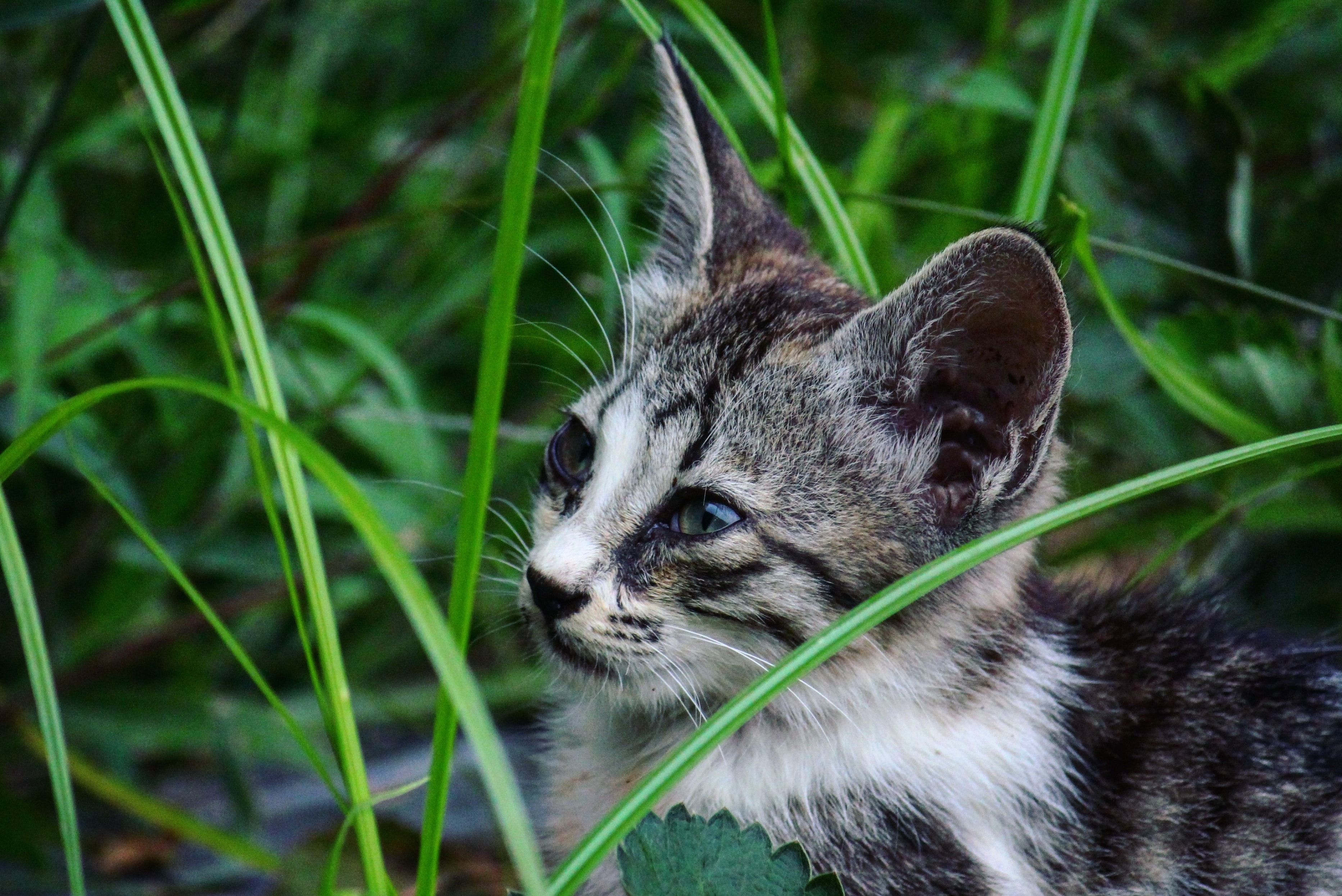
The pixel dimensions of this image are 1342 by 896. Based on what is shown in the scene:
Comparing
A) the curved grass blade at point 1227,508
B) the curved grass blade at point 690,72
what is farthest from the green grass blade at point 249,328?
the curved grass blade at point 1227,508

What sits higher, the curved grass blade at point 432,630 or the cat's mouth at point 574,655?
the cat's mouth at point 574,655

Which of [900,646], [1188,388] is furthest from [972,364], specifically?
[1188,388]

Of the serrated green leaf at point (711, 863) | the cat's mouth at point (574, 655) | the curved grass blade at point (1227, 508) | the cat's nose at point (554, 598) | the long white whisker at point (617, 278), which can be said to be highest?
the long white whisker at point (617, 278)

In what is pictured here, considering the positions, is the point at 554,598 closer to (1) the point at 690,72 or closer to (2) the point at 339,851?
(2) the point at 339,851

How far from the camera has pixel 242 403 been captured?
112 centimetres

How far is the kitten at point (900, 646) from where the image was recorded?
62.5 inches

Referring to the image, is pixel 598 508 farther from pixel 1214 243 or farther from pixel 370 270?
pixel 370 270

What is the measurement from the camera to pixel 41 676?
1.33 m

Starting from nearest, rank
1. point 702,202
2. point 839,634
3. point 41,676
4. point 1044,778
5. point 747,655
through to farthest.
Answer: point 839,634 < point 41,676 < point 747,655 < point 1044,778 < point 702,202

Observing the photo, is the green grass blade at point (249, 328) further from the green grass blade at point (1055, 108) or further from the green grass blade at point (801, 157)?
the green grass blade at point (1055, 108)

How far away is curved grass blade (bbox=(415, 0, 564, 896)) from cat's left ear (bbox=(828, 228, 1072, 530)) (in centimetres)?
Result: 58

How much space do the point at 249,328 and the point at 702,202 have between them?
86 centimetres

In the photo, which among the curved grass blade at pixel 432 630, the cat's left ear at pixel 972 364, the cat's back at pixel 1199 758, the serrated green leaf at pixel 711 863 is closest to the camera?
the curved grass blade at pixel 432 630

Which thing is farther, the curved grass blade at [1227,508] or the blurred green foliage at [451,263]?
the blurred green foliage at [451,263]
